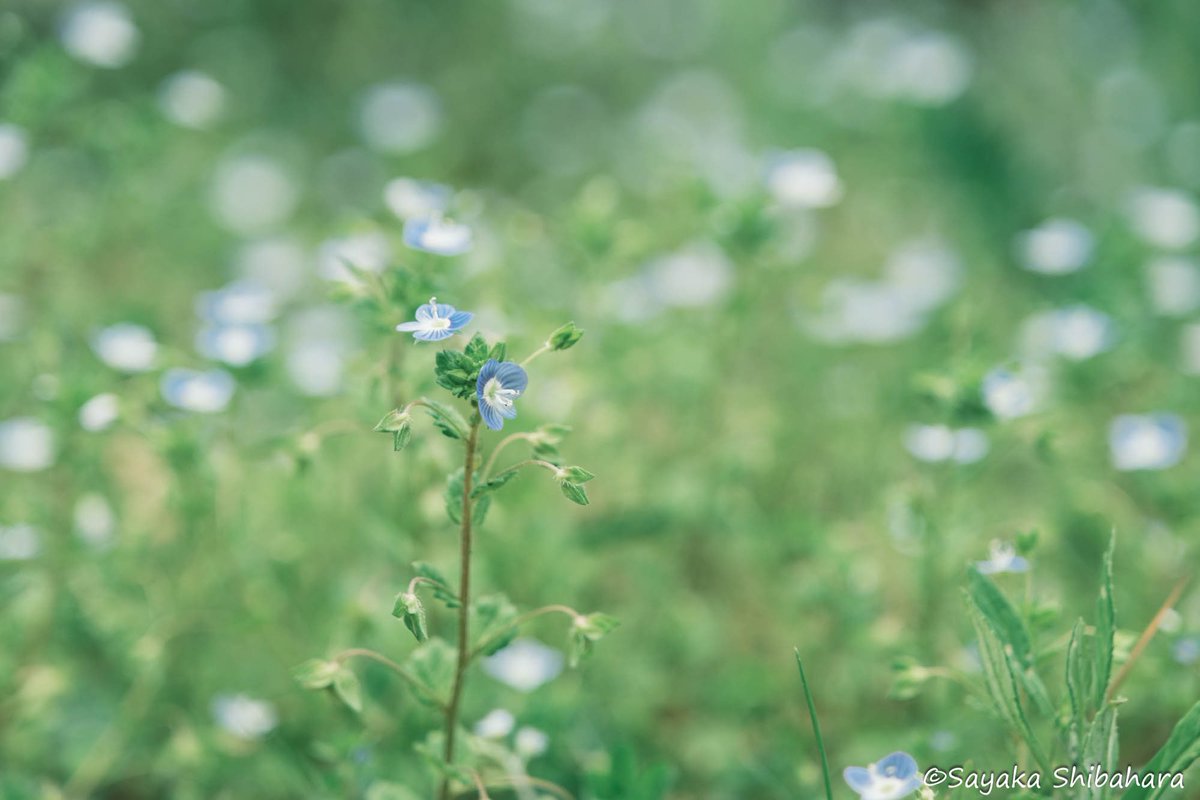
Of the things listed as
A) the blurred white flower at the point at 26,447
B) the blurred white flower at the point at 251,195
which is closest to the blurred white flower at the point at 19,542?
the blurred white flower at the point at 26,447

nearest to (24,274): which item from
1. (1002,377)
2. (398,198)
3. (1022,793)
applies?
(398,198)

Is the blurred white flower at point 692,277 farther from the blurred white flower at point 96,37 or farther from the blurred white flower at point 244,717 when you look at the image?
the blurred white flower at point 96,37

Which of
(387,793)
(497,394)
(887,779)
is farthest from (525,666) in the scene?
(497,394)

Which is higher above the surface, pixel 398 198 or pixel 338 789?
pixel 398 198

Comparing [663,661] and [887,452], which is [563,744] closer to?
[663,661]

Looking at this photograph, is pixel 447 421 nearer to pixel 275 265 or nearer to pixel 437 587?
pixel 437 587

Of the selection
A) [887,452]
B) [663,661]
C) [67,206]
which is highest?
[67,206]

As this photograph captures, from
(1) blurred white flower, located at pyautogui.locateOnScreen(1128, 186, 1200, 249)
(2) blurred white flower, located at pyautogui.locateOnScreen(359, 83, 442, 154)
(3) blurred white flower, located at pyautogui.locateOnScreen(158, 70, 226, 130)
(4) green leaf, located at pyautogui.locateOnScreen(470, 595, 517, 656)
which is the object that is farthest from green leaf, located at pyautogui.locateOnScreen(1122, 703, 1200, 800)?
(2) blurred white flower, located at pyautogui.locateOnScreen(359, 83, 442, 154)
